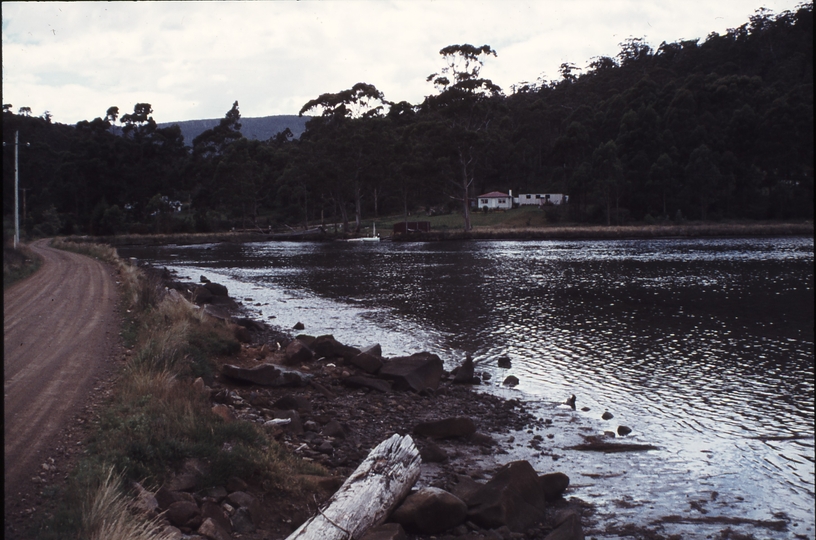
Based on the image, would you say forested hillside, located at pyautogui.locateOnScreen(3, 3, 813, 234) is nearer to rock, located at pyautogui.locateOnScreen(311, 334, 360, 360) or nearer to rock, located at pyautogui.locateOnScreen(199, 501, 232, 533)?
rock, located at pyautogui.locateOnScreen(311, 334, 360, 360)

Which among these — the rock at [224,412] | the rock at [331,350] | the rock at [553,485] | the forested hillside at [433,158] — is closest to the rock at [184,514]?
the rock at [224,412]

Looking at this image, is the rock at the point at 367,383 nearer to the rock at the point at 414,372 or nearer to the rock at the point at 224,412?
the rock at the point at 414,372

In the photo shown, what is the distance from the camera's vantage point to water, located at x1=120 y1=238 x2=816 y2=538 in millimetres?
7430

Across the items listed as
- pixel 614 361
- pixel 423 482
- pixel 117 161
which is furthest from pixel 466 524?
pixel 117 161

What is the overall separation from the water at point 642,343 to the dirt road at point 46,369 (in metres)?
5.24

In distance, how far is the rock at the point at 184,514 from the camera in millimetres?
5102

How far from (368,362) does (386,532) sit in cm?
660

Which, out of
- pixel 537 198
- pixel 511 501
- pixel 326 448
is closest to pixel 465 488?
pixel 511 501

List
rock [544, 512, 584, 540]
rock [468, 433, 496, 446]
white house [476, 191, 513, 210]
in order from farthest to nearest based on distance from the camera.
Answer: white house [476, 191, 513, 210]
rock [468, 433, 496, 446]
rock [544, 512, 584, 540]

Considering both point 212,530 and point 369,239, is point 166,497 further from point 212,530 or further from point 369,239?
point 369,239

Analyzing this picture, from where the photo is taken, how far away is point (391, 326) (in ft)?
60.4

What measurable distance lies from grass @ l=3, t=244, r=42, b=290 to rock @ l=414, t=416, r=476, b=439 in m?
16.6

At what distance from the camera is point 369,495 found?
5566 millimetres

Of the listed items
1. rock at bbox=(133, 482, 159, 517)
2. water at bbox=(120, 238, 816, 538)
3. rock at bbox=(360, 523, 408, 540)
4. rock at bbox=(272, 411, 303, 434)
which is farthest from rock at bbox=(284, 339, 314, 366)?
rock at bbox=(360, 523, 408, 540)
